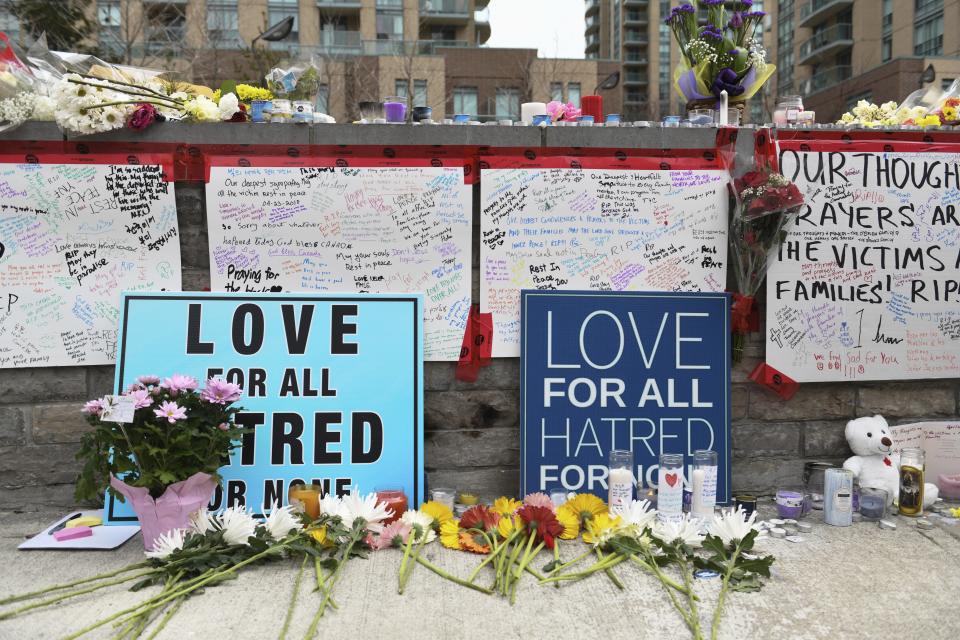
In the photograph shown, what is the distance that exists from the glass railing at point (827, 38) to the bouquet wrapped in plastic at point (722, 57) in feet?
134

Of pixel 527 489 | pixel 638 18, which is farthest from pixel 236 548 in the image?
pixel 638 18

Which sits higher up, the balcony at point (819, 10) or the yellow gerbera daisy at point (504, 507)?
the balcony at point (819, 10)

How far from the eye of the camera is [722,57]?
14.4 feet

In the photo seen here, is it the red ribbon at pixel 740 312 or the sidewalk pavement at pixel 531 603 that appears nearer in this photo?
the sidewalk pavement at pixel 531 603

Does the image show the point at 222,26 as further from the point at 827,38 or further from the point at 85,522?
the point at 827,38

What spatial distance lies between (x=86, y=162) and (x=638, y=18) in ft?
232

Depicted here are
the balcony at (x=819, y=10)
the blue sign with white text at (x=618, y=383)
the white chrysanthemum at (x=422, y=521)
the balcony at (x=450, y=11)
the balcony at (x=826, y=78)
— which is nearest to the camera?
the white chrysanthemum at (x=422, y=521)

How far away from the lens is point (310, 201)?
13.0ft

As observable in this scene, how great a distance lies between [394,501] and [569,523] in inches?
32.0

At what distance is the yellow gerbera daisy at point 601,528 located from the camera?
11.3 feet

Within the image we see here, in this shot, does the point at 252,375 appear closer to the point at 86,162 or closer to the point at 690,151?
the point at 86,162

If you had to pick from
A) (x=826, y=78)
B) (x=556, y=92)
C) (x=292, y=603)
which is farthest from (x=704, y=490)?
(x=826, y=78)

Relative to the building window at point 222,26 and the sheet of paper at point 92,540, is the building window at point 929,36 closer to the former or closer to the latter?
the building window at point 222,26

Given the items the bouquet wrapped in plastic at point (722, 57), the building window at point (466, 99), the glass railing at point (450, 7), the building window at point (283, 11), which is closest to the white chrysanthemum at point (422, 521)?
the bouquet wrapped in plastic at point (722, 57)
